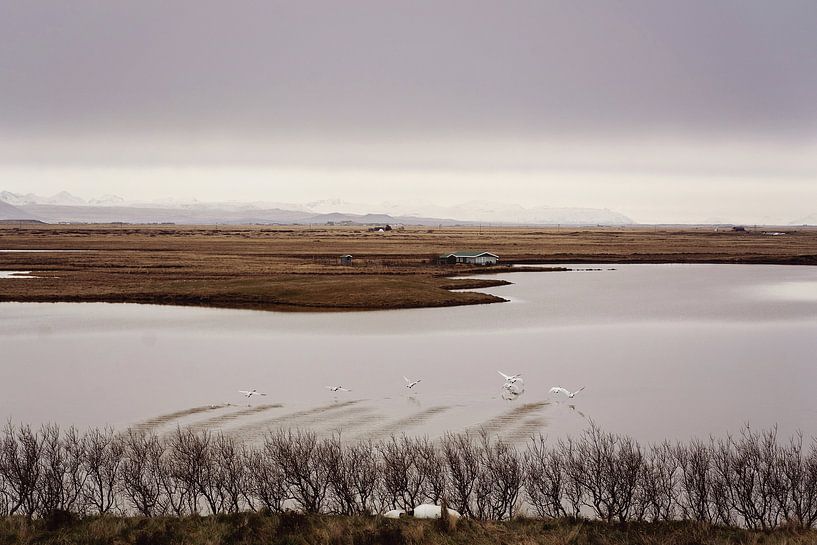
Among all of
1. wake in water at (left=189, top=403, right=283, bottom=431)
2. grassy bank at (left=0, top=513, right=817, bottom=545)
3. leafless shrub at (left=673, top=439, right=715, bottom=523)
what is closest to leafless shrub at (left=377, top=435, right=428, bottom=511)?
grassy bank at (left=0, top=513, right=817, bottom=545)

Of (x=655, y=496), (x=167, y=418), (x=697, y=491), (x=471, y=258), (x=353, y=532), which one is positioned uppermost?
(x=471, y=258)

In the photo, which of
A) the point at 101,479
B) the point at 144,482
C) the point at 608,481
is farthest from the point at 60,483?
the point at 608,481

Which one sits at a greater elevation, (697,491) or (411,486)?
(697,491)

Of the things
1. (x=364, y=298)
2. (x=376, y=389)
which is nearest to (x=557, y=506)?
(x=376, y=389)

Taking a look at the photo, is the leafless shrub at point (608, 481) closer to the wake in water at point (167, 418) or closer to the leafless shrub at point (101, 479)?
the leafless shrub at point (101, 479)

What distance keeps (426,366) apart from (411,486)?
15.1m

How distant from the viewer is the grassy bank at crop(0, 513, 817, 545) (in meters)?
14.8

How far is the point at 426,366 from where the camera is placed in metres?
33.6

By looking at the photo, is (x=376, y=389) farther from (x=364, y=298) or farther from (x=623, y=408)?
(x=364, y=298)

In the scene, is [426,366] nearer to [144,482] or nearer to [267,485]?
[267,485]

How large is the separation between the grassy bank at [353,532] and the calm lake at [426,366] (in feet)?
22.9

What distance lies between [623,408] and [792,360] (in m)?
13.0

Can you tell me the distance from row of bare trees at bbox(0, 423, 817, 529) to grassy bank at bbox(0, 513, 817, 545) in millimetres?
832

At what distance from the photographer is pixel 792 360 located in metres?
34.6
